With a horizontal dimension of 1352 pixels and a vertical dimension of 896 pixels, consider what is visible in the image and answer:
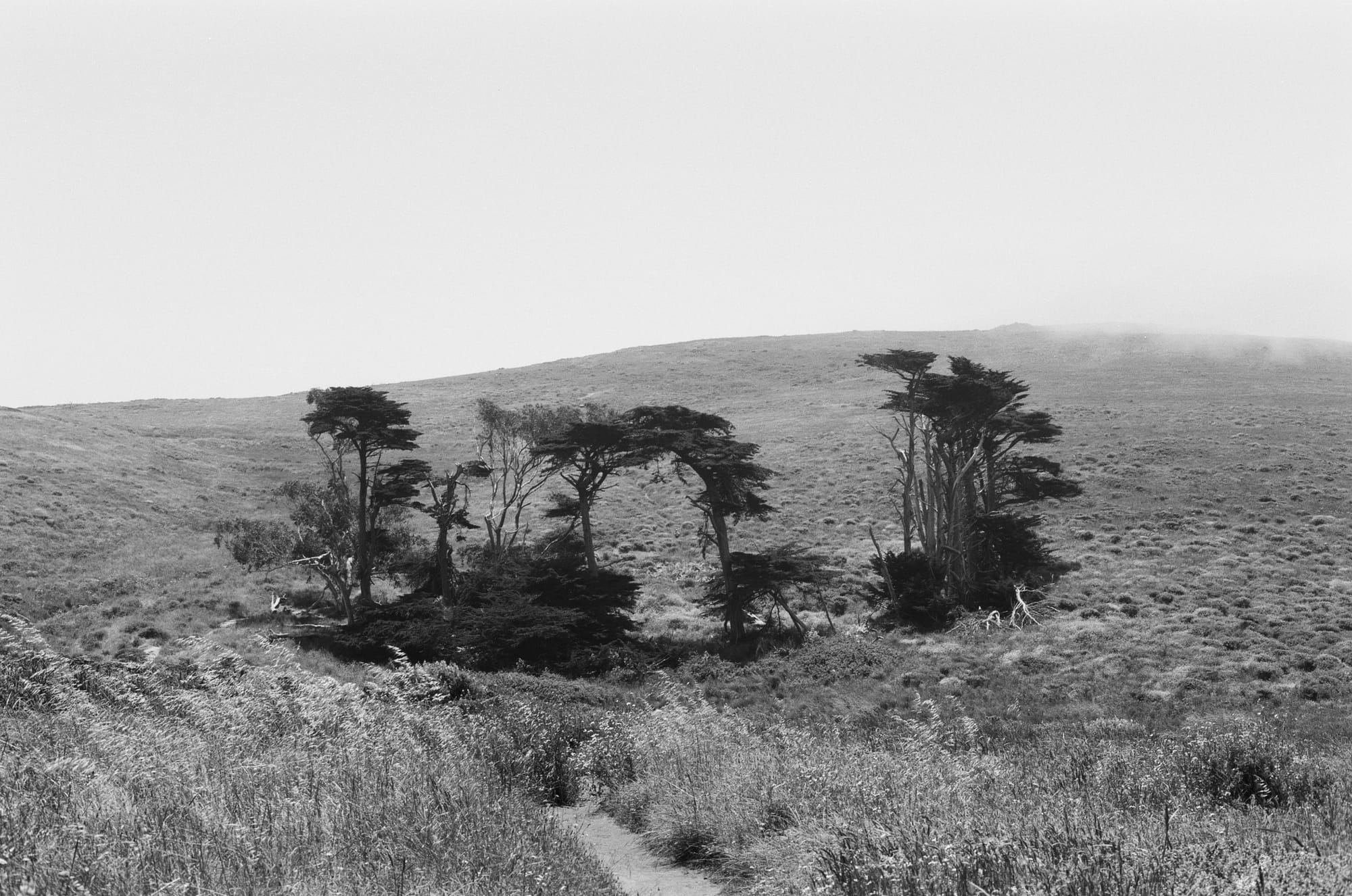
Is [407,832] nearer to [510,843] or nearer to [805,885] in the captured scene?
[510,843]

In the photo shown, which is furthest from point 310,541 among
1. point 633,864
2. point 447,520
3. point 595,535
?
point 633,864

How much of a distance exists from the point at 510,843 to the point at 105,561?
37.5 meters

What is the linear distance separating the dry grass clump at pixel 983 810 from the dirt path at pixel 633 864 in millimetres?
171

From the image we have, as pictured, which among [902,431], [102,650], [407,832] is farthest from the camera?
[902,431]

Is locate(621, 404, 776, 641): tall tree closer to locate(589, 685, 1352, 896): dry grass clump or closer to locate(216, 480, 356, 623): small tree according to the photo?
locate(216, 480, 356, 623): small tree

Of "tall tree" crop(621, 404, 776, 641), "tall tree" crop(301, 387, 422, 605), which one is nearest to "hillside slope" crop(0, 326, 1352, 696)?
"tall tree" crop(301, 387, 422, 605)

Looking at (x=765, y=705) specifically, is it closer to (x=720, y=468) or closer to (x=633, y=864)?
(x=720, y=468)

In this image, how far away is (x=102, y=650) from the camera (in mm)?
24906

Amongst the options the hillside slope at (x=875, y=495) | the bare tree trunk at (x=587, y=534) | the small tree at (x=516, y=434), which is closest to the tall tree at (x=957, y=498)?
the hillside slope at (x=875, y=495)

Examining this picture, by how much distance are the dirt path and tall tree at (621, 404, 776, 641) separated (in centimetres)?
2046

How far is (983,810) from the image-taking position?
544 cm

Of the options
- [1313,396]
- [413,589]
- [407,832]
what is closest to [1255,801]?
[407,832]

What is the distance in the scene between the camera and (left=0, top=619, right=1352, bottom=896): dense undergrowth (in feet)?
12.9

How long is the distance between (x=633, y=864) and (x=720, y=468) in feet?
75.4
